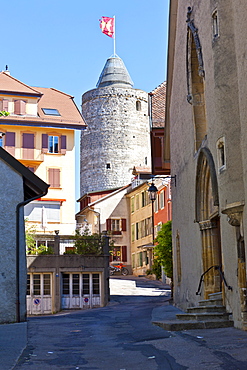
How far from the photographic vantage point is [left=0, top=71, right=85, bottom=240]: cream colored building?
145 ft

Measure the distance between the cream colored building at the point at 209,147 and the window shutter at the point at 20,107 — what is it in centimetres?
1960

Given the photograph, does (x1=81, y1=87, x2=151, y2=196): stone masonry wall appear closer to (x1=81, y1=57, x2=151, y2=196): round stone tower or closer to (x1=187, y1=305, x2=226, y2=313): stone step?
(x1=81, y1=57, x2=151, y2=196): round stone tower

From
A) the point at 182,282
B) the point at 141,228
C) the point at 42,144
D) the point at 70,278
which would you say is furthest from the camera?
the point at 141,228

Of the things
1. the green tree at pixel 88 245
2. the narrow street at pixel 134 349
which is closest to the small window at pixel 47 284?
the green tree at pixel 88 245

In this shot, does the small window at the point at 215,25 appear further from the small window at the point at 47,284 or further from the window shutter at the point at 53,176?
the window shutter at the point at 53,176

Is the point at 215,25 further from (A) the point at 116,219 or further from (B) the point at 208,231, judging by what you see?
(A) the point at 116,219

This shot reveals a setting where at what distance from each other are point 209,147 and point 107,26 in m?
67.4

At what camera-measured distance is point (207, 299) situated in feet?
54.4

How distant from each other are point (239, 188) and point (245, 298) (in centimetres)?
220

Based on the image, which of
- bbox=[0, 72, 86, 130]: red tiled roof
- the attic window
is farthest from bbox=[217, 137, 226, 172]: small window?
the attic window

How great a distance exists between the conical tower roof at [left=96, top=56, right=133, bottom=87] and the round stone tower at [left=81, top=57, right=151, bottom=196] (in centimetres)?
54

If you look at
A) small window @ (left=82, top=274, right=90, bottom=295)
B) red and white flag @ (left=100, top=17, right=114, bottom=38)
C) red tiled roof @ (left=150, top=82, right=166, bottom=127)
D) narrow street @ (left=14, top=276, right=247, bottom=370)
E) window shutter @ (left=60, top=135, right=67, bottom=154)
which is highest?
red and white flag @ (left=100, top=17, right=114, bottom=38)

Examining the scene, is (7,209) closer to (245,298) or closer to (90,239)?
(245,298)

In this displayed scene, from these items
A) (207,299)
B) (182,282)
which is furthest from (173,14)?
(207,299)
